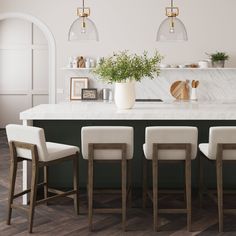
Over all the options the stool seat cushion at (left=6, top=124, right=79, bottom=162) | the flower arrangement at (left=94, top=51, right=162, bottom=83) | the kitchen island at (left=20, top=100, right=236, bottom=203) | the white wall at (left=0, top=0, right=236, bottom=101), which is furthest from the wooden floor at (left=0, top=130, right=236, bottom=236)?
the white wall at (left=0, top=0, right=236, bottom=101)

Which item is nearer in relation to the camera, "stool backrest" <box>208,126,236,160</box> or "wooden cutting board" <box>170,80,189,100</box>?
"stool backrest" <box>208,126,236,160</box>

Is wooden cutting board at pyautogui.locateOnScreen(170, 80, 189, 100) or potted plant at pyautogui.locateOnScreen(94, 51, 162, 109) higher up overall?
potted plant at pyautogui.locateOnScreen(94, 51, 162, 109)

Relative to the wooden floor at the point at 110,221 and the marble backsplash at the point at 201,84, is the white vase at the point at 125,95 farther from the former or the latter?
the marble backsplash at the point at 201,84

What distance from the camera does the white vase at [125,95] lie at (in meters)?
4.26

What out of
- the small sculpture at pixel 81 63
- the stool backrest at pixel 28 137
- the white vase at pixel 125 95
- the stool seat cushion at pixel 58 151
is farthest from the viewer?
the small sculpture at pixel 81 63

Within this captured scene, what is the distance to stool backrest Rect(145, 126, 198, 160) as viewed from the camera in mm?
3496

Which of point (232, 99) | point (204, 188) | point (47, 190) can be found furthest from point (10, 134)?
point (232, 99)

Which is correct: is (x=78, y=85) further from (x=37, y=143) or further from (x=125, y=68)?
(x=37, y=143)

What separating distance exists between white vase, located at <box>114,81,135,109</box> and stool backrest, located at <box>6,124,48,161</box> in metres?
1.08

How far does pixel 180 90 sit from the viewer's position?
282 inches

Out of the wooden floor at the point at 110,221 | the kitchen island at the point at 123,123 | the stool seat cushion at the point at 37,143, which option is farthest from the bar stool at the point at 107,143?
the kitchen island at the point at 123,123

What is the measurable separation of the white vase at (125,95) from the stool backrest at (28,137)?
108 centimetres

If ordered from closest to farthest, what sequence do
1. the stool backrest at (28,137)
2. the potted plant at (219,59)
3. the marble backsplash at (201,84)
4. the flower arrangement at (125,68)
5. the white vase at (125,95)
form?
the stool backrest at (28,137) → the flower arrangement at (125,68) → the white vase at (125,95) → the potted plant at (219,59) → the marble backsplash at (201,84)

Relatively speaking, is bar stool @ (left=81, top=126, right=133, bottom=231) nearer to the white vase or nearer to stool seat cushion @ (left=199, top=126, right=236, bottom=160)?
stool seat cushion @ (left=199, top=126, right=236, bottom=160)
